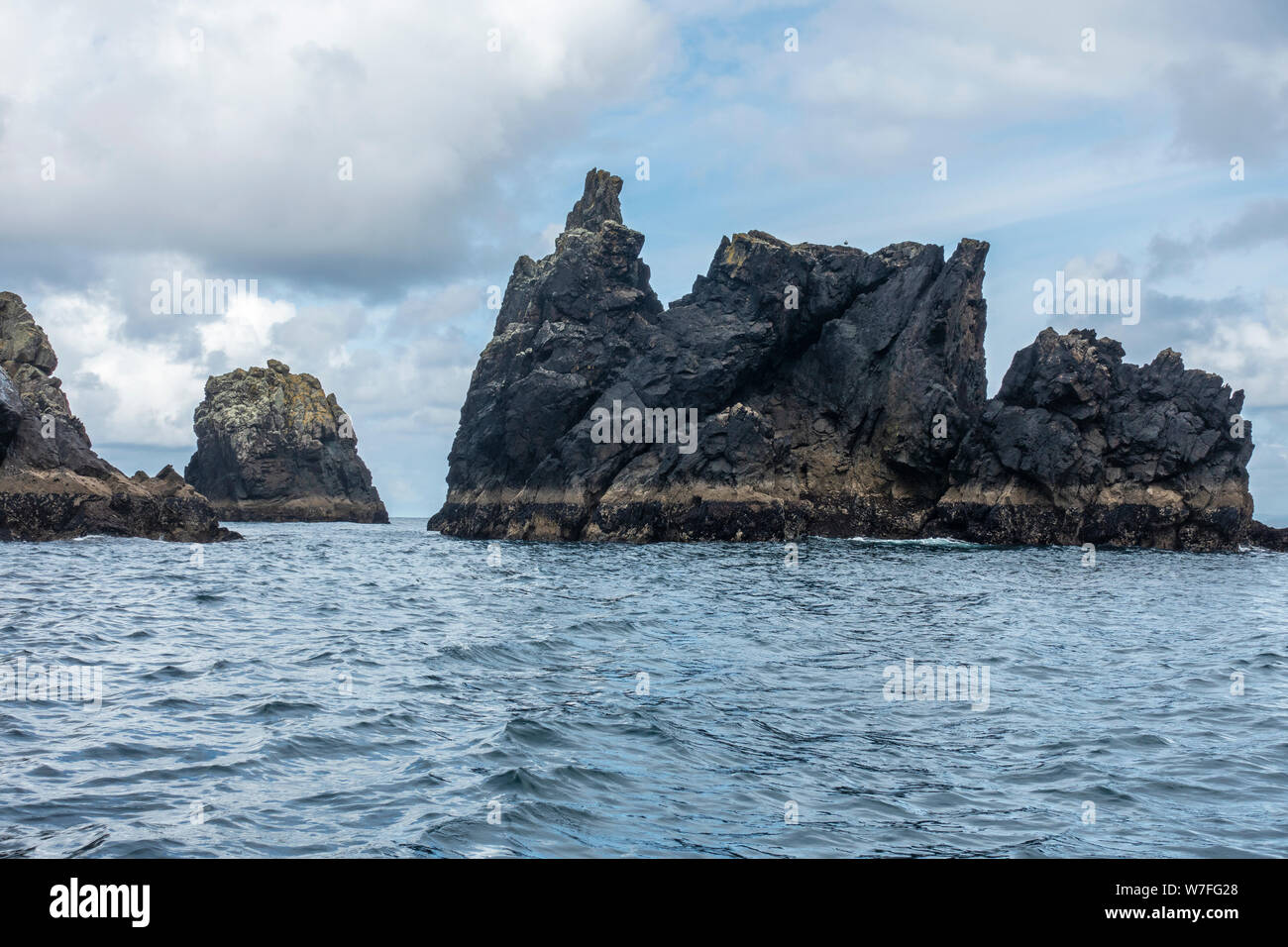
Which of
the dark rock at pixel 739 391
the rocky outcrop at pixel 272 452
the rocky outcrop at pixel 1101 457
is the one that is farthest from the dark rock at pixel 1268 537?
the rocky outcrop at pixel 272 452

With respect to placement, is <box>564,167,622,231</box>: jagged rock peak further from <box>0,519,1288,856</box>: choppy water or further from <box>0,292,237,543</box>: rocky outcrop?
<box>0,519,1288,856</box>: choppy water

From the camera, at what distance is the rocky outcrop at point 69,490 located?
55.7m

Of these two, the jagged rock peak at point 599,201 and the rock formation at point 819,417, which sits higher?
the jagged rock peak at point 599,201

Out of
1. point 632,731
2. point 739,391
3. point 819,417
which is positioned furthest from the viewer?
point 739,391

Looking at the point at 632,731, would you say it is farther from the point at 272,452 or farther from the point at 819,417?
the point at 272,452

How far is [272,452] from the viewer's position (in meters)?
134

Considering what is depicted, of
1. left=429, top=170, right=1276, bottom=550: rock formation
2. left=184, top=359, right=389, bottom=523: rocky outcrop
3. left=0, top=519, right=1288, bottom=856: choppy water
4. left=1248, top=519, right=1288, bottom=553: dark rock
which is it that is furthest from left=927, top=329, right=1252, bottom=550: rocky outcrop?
left=184, top=359, right=389, bottom=523: rocky outcrop

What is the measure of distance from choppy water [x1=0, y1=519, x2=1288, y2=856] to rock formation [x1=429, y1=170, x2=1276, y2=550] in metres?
47.1

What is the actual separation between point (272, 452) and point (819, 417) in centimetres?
8297

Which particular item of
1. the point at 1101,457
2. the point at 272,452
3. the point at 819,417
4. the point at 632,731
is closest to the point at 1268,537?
the point at 1101,457

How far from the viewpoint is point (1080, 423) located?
246 feet

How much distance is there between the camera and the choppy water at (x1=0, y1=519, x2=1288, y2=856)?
28.3 ft

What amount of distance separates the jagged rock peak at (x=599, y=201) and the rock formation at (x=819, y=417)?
33 centimetres

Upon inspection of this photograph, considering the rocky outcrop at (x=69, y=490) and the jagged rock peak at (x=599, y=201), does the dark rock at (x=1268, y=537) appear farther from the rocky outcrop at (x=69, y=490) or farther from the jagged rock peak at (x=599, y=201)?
the rocky outcrop at (x=69, y=490)
